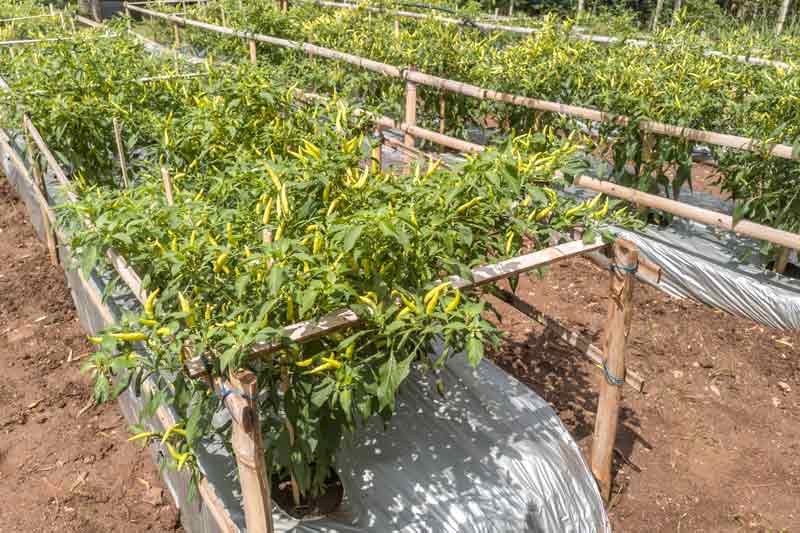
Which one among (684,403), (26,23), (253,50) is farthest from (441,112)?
(26,23)

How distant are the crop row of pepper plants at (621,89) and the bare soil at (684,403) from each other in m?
0.82

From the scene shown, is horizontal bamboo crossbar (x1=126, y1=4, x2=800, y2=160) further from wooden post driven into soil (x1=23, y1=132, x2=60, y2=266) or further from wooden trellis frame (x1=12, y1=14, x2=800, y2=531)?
wooden post driven into soil (x1=23, y1=132, x2=60, y2=266)

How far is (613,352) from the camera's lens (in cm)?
274

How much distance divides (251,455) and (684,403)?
2.75 meters

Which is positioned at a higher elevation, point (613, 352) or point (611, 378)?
point (613, 352)

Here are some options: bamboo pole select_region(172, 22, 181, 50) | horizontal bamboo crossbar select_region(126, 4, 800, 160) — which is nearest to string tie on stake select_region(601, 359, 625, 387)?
horizontal bamboo crossbar select_region(126, 4, 800, 160)

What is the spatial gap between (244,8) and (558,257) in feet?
23.8

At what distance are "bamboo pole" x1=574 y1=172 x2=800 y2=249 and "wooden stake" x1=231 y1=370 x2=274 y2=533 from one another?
3.51m

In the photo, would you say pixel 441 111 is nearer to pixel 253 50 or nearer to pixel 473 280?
pixel 253 50

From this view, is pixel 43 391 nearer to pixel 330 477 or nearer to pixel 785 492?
pixel 330 477

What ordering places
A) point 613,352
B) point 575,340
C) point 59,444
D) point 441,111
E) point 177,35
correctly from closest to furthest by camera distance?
1. point 613,352
2. point 575,340
3. point 59,444
4. point 441,111
5. point 177,35

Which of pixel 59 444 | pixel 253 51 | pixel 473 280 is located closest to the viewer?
pixel 473 280

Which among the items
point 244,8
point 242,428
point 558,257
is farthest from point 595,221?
point 244,8

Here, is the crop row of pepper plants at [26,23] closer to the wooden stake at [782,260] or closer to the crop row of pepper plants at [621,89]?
the crop row of pepper plants at [621,89]
